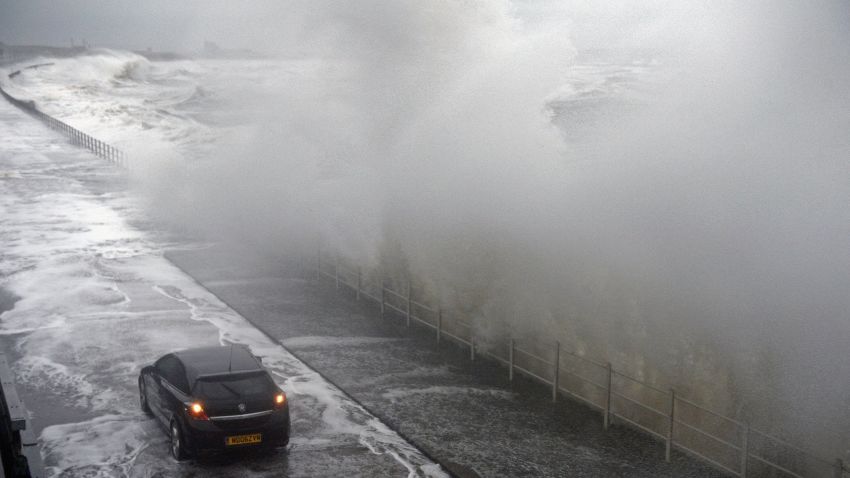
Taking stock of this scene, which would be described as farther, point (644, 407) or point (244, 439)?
point (644, 407)

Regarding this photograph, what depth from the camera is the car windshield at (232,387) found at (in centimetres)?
1100

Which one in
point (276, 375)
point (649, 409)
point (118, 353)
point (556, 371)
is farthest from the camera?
point (118, 353)

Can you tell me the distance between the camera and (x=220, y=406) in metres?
10.9

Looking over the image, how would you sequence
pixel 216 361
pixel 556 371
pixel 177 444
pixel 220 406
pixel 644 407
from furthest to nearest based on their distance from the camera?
pixel 556 371
pixel 644 407
pixel 216 361
pixel 177 444
pixel 220 406

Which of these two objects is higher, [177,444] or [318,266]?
[318,266]

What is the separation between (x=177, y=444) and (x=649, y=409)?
6.36 m

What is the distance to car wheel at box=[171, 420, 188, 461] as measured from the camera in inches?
431

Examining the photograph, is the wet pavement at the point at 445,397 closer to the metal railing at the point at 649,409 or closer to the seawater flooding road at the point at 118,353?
the metal railing at the point at 649,409

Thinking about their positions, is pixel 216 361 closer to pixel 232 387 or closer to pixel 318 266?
pixel 232 387

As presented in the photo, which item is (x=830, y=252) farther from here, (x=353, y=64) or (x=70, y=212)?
(x=70, y=212)

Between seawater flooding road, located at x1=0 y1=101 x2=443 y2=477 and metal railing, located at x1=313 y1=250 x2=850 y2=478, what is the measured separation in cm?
303

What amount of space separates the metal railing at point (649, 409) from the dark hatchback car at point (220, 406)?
15.1 feet

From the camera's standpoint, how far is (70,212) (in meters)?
31.3

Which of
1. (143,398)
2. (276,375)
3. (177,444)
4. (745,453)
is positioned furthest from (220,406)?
(745,453)
